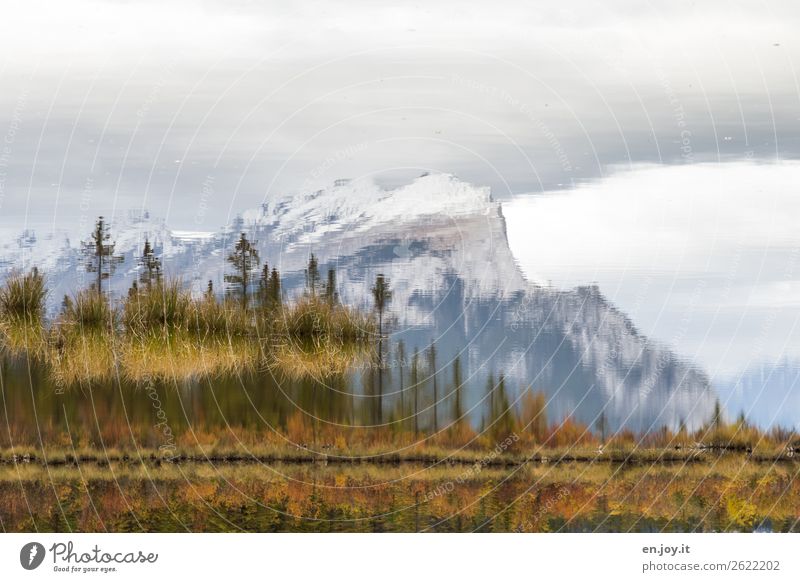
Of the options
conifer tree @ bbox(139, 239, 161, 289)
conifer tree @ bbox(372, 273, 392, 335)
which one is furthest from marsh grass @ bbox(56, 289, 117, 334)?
conifer tree @ bbox(372, 273, 392, 335)

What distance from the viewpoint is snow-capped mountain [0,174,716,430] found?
32.6 feet

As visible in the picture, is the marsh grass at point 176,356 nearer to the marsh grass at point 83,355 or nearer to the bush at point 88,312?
the marsh grass at point 83,355

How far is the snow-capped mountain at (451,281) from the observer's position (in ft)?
32.6

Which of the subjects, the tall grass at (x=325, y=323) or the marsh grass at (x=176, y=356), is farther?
the marsh grass at (x=176, y=356)

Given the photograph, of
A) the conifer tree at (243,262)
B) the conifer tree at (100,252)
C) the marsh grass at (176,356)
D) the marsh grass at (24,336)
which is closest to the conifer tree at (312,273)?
the conifer tree at (243,262)

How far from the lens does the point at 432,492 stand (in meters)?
10.2

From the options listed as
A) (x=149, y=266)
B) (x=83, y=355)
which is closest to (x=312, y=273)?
(x=149, y=266)

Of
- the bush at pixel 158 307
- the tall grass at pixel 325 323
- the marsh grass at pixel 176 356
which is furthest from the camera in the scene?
the marsh grass at pixel 176 356

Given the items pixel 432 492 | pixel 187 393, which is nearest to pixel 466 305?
pixel 432 492

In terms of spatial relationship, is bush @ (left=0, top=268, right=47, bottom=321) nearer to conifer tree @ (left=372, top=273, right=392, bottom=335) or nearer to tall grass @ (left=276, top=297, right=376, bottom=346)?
tall grass @ (left=276, top=297, right=376, bottom=346)

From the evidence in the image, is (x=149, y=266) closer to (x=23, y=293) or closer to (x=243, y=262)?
(x=243, y=262)

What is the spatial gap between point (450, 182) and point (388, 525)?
3.24 m

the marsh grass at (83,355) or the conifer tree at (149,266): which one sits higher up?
the conifer tree at (149,266)
